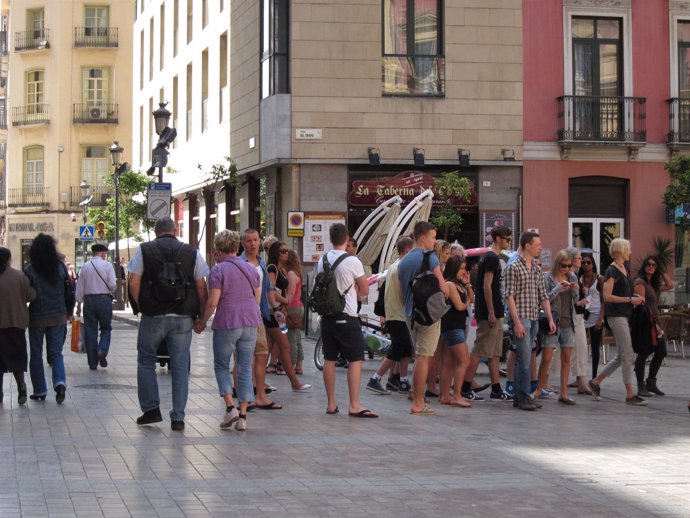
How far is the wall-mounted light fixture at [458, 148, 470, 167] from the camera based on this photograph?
28.8 m

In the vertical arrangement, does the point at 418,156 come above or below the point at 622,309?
above

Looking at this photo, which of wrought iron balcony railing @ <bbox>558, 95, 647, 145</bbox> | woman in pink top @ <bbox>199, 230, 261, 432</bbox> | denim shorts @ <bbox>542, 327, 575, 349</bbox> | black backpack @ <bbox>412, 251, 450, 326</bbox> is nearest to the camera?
woman in pink top @ <bbox>199, 230, 261, 432</bbox>

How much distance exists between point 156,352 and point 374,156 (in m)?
→ 17.4

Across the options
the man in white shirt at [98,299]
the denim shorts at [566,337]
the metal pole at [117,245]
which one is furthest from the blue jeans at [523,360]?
the metal pole at [117,245]

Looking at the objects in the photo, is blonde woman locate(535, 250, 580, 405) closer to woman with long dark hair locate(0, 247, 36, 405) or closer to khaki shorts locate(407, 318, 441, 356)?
khaki shorts locate(407, 318, 441, 356)

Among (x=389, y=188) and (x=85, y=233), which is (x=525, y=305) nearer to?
(x=389, y=188)

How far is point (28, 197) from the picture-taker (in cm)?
6406

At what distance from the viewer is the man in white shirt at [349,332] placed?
1243 centimetres

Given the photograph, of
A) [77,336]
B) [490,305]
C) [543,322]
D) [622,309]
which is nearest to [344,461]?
[490,305]

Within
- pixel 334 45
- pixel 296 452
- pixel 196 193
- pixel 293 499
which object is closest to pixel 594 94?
pixel 334 45

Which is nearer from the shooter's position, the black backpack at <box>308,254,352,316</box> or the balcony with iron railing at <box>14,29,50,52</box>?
the black backpack at <box>308,254,352,316</box>

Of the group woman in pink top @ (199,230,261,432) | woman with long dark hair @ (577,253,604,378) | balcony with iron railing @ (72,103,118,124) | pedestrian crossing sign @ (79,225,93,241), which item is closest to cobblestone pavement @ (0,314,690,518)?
woman in pink top @ (199,230,261,432)

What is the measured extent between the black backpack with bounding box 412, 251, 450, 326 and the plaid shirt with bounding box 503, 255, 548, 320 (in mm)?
1019

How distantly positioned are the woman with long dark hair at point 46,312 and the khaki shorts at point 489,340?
14.9 ft
